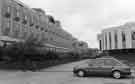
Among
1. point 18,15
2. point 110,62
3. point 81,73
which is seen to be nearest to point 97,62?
point 110,62

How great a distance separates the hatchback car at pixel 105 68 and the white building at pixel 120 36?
37208 mm

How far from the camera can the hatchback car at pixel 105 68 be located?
12.8 meters

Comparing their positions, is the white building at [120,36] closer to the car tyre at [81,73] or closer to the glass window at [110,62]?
the glass window at [110,62]

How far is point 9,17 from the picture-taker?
28766mm

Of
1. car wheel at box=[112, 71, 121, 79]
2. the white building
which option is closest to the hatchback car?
car wheel at box=[112, 71, 121, 79]

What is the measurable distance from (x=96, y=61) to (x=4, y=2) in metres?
20.1

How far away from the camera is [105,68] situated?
13180 mm

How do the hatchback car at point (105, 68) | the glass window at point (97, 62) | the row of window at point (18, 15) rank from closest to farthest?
the hatchback car at point (105, 68), the glass window at point (97, 62), the row of window at point (18, 15)

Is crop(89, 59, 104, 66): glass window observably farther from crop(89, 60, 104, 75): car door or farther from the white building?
the white building

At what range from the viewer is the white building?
49.7m

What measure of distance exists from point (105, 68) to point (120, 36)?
4267 cm

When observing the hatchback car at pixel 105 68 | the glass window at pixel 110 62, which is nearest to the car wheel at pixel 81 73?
the hatchback car at pixel 105 68

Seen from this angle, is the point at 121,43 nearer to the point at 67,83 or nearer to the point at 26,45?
the point at 26,45

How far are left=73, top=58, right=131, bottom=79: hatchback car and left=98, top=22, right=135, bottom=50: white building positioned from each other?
1465 inches
